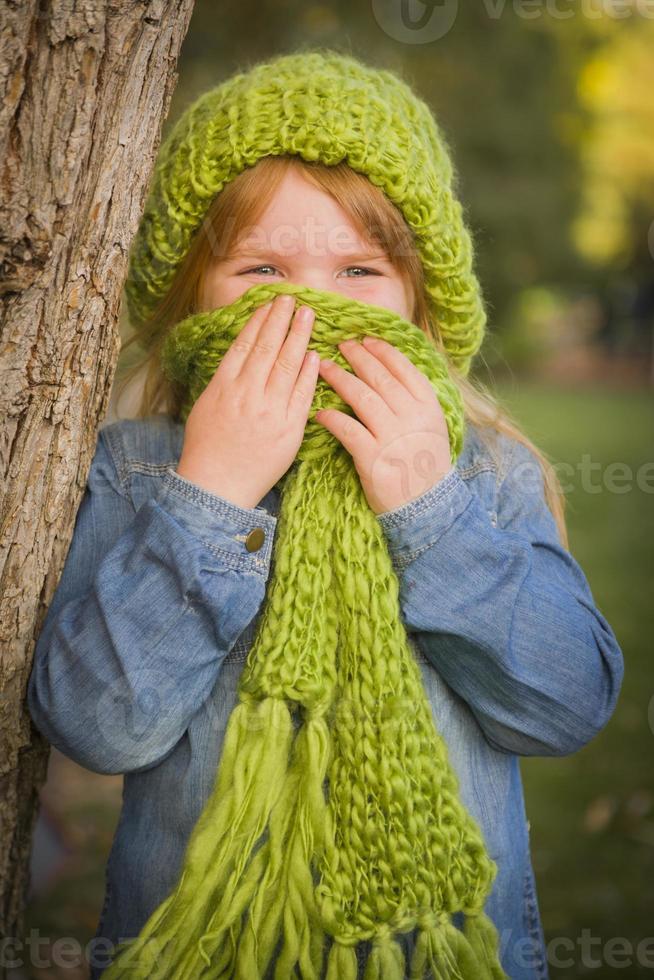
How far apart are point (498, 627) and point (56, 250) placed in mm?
957

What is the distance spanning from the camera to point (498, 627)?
1.46 m

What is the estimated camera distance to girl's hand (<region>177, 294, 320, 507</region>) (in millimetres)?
1490

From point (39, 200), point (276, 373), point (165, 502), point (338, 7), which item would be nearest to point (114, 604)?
point (165, 502)

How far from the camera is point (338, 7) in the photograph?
564 centimetres

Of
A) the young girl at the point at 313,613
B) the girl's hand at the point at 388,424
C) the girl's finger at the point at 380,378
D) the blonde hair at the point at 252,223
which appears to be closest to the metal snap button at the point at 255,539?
the young girl at the point at 313,613

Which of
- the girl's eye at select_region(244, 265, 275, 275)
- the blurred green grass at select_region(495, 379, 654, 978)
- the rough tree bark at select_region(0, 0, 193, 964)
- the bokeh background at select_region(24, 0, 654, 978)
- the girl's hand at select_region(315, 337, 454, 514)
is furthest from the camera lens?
the bokeh background at select_region(24, 0, 654, 978)

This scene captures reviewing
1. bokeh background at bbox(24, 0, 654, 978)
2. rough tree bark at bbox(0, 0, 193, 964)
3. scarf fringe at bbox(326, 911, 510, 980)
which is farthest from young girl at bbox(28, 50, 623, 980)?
bokeh background at bbox(24, 0, 654, 978)

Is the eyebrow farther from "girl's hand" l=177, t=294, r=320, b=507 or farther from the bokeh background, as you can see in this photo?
the bokeh background

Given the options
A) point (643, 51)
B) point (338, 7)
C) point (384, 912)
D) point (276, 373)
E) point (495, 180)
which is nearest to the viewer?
point (384, 912)

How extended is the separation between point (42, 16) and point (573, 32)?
54.7 feet

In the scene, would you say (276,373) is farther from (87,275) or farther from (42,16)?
(42,16)

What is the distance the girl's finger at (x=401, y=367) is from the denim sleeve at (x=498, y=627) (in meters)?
0.17

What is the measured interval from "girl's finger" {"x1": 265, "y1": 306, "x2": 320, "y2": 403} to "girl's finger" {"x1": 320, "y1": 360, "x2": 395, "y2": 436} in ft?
0.22

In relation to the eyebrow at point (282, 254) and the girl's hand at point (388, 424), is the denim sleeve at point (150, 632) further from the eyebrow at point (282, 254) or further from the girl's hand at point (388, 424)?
the eyebrow at point (282, 254)
